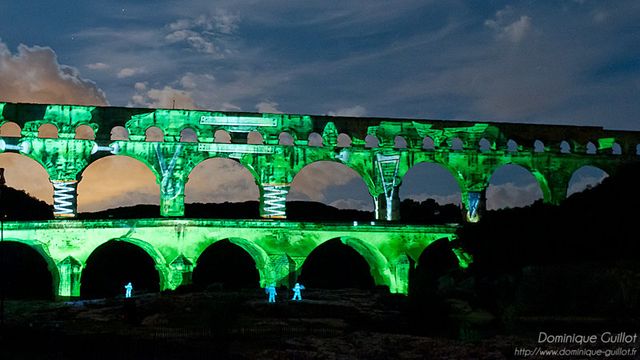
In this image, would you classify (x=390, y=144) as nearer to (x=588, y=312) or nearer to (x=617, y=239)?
(x=617, y=239)

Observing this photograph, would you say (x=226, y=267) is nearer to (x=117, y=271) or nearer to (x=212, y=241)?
(x=117, y=271)

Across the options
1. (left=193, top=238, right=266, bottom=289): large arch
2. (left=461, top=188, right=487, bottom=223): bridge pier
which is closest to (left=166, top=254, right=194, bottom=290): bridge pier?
(left=193, top=238, right=266, bottom=289): large arch

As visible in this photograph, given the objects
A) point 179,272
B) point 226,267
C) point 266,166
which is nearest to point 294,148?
point 266,166

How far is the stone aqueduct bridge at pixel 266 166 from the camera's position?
49.5 m

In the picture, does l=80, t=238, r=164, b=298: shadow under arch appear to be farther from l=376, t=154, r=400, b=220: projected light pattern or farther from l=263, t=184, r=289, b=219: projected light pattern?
l=376, t=154, r=400, b=220: projected light pattern

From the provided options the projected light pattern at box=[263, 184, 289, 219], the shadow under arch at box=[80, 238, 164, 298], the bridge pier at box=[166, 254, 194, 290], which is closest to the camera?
the bridge pier at box=[166, 254, 194, 290]

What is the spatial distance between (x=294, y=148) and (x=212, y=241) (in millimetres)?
8217

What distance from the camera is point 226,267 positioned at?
230ft

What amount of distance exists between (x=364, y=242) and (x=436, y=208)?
40.4 meters

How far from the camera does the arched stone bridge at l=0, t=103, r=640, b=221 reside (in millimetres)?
51375

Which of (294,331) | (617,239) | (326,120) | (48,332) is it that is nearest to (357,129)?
(326,120)

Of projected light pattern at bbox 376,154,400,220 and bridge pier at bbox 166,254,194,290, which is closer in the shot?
bridge pier at bbox 166,254,194,290

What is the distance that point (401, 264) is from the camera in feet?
170

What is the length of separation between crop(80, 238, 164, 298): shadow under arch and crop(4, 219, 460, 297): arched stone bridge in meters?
14.1
